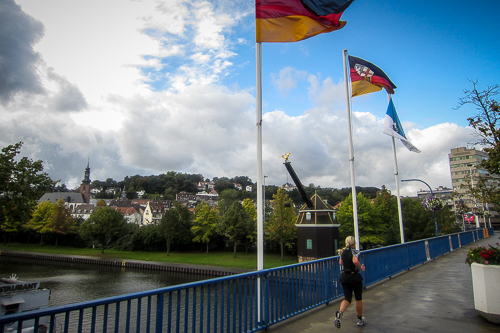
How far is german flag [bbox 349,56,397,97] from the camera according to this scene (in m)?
12.6

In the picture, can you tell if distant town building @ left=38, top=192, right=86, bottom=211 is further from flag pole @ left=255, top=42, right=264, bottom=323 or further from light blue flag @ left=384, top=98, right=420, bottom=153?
flag pole @ left=255, top=42, right=264, bottom=323

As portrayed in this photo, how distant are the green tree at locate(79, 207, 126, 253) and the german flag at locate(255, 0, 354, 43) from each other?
186 ft

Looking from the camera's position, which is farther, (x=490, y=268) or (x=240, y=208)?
(x=240, y=208)

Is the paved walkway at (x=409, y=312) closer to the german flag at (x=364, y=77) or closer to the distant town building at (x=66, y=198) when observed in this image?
the german flag at (x=364, y=77)

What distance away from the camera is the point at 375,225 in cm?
4372

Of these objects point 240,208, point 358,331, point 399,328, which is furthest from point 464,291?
point 240,208

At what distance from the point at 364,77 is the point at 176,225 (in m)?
47.6

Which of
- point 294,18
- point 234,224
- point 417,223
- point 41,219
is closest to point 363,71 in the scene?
point 294,18

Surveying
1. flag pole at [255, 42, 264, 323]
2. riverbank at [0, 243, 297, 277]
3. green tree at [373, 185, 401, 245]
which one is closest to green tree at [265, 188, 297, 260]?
riverbank at [0, 243, 297, 277]

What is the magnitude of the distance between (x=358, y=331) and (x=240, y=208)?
44.8 m

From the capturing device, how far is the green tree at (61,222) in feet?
209

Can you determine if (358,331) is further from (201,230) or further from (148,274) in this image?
(201,230)

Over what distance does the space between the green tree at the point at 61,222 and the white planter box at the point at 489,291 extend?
73849 mm

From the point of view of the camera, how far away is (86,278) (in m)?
36.0
